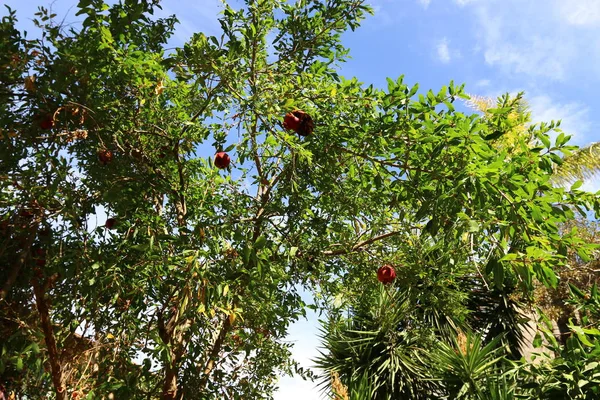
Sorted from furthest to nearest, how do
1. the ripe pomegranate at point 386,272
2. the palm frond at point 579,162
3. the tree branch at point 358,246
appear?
the palm frond at point 579,162 < the tree branch at point 358,246 < the ripe pomegranate at point 386,272

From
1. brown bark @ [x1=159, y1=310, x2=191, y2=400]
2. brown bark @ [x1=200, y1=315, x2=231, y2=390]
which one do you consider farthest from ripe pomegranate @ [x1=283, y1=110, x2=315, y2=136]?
brown bark @ [x1=200, y1=315, x2=231, y2=390]

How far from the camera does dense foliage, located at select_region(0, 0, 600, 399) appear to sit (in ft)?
9.86

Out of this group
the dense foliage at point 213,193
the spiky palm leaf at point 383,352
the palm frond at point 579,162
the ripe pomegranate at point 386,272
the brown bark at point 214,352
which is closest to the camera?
the dense foliage at point 213,193

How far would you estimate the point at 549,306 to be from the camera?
1345 centimetres

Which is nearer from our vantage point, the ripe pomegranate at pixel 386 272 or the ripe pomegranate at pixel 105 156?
the ripe pomegranate at pixel 105 156

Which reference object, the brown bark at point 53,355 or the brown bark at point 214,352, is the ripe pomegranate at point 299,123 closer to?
the brown bark at point 214,352

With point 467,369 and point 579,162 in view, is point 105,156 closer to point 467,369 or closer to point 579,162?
point 467,369

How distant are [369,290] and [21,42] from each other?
439 cm

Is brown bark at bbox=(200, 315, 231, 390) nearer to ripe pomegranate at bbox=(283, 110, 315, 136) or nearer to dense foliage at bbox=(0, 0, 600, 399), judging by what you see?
dense foliage at bbox=(0, 0, 600, 399)

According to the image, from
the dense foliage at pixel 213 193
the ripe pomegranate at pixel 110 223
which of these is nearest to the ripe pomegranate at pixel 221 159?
the dense foliage at pixel 213 193

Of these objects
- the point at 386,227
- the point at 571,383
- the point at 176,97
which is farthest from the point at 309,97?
the point at 571,383

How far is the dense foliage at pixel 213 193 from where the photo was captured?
3006mm

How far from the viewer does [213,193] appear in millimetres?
4340

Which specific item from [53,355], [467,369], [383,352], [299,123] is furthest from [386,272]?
[383,352]
